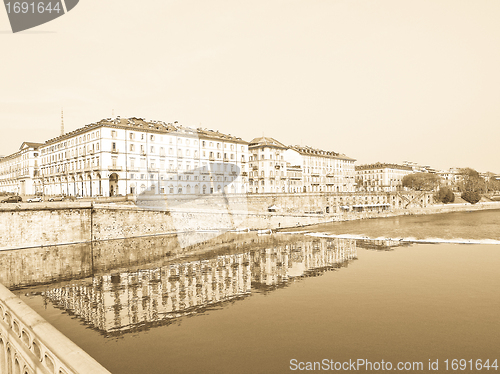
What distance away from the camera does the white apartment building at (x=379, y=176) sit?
167125 millimetres

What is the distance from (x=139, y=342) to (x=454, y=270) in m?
28.6

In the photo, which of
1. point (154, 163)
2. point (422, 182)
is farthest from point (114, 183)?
point (422, 182)

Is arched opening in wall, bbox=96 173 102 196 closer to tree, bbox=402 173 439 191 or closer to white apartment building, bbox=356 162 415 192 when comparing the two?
tree, bbox=402 173 439 191

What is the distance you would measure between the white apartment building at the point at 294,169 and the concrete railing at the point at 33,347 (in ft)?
283

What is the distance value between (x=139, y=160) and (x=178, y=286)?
48026 millimetres

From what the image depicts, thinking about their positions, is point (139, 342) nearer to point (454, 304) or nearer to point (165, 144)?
point (454, 304)

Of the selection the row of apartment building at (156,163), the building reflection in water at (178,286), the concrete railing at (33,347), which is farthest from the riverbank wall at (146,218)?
the concrete railing at (33,347)

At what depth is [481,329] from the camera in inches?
689

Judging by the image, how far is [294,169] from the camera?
103125 millimetres

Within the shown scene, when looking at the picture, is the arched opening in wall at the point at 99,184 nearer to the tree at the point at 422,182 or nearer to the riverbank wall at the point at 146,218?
the riverbank wall at the point at 146,218

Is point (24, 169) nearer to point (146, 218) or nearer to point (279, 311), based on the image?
point (146, 218)

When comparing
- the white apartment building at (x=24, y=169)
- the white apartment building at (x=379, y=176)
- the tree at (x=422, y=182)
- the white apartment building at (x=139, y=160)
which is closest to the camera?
the white apartment building at (x=139, y=160)

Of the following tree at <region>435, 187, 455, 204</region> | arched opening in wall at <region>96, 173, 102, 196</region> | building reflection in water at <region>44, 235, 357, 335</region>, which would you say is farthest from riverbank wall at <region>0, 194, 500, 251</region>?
tree at <region>435, 187, 455, 204</region>

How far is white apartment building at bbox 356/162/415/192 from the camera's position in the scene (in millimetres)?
167125
